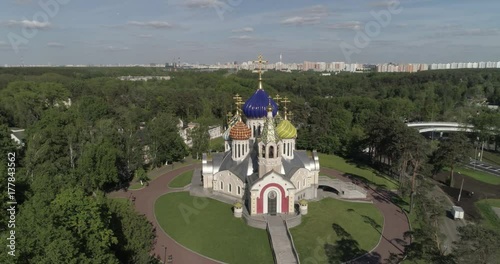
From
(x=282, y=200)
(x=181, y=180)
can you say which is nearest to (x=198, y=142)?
(x=181, y=180)

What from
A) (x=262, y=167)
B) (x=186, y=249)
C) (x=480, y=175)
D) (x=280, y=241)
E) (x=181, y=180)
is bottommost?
(x=186, y=249)

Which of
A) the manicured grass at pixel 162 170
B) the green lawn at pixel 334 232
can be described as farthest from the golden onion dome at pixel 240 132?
the manicured grass at pixel 162 170

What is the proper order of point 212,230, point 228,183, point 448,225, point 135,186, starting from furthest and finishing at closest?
point 135,186 < point 228,183 < point 448,225 < point 212,230

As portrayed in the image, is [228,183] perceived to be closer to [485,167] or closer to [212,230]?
[212,230]

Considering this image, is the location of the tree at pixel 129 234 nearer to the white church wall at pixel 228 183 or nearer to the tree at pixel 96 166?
the tree at pixel 96 166

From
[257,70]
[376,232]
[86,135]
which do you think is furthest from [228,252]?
[86,135]

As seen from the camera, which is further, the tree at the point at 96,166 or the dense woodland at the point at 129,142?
the tree at the point at 96,166
